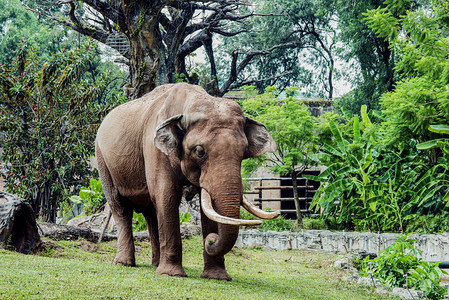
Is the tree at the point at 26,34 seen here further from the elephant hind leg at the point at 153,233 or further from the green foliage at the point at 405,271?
the green foliage at the point at 405,271

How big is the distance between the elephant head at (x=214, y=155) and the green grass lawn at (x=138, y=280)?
25.0 inches

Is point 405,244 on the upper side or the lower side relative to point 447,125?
lower

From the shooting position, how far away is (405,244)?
8008 millimetres

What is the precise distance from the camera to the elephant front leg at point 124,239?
7.32m

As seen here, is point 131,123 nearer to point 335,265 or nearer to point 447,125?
point 335,265

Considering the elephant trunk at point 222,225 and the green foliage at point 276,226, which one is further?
the green foliage at point 276,226

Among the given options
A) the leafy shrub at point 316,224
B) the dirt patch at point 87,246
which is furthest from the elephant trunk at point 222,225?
Answer: the leafy shrub at point 316,224


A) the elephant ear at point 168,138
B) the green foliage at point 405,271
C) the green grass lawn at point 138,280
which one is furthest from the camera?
the green foliage at point 405,271

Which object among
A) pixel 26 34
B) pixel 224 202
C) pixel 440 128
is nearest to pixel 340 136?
pixel 440 128

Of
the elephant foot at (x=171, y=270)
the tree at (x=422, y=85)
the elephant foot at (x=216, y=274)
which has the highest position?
the tree at (x=422, y=85)

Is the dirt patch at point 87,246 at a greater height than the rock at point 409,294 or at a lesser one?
greater

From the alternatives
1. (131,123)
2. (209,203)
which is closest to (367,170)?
(131,123)

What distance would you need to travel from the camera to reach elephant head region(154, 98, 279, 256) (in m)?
5.65

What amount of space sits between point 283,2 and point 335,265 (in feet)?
77.3
